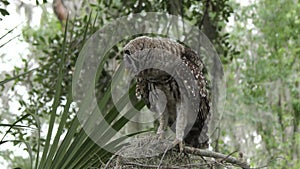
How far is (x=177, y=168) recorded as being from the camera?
1.93m

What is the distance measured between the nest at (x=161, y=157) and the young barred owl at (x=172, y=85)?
0.24ft

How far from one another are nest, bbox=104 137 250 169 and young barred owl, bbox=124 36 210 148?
0.07m

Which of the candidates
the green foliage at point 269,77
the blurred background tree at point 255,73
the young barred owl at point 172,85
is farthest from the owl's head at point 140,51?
the green foliage at point 269,77

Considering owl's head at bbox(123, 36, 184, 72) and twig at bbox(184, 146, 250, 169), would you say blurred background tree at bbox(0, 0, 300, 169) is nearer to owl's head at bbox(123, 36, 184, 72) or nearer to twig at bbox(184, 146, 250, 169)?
owl's head at bbox(123, 36, 184, 72)

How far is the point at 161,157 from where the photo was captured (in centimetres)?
207

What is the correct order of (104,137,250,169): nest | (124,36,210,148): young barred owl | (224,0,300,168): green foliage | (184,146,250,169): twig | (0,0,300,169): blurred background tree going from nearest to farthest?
1. (104,137,250,169): nest
2. (184,146,250,169): twig
3. (124,36,210,148): young barred owl
4. (0,0,300,169): blurred background tree
5. (224,0,300,168): green foliage

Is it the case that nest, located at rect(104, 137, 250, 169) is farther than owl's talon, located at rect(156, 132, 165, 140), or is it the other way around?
owl's talon, located at rect(156, 132, 165, 140)

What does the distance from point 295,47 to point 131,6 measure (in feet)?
16.7

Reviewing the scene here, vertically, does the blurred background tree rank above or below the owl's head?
above

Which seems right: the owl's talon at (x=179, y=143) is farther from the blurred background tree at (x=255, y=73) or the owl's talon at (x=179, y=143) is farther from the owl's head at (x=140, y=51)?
the blurred background tree at (x=255, y=73)

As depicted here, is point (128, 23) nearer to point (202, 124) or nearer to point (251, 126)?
point (202, 124)

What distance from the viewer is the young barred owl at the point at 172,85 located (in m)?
2.22

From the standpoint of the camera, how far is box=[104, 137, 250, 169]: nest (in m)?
1.97

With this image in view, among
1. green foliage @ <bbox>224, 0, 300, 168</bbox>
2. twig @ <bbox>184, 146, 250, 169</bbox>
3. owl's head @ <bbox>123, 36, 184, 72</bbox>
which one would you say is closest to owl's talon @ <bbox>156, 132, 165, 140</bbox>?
twig @ <bbox>184, 146, 250, 169</bbox>
